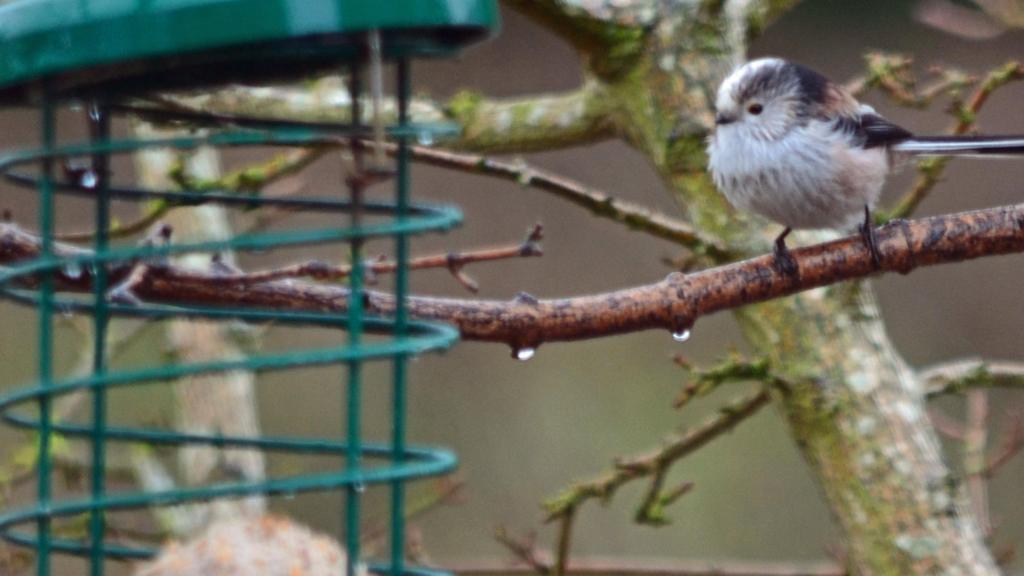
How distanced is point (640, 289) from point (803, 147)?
1.11 m

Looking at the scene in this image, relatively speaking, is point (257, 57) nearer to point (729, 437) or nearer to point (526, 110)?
point (526, 110)

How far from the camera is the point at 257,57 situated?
1689mm

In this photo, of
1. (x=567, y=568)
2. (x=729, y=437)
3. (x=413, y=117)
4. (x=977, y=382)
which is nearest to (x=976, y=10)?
(x=977, y=382)

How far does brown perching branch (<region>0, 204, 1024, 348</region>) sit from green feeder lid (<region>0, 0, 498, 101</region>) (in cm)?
51

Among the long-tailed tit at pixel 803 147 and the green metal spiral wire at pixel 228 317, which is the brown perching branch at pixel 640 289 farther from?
the long-tailed tit at pixel 803 147

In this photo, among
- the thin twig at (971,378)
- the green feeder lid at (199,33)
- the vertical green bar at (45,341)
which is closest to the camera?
the green feeder lid at (199,33)

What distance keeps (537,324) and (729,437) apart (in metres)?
4.58

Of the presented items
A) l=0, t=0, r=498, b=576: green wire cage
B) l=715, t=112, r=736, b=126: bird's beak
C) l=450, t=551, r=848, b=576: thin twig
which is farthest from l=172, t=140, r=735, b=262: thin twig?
l=0, t=0, r=498, b=576: green wire cage

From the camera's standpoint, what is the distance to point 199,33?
1.52 m

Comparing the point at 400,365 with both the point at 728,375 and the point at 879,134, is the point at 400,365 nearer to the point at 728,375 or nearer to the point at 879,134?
the point at 728,375

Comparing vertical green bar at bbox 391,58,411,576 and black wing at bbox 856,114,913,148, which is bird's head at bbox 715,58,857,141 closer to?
black wing at bbox 856,114,913,148

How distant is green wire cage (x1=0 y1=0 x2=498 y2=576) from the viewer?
4.99ft

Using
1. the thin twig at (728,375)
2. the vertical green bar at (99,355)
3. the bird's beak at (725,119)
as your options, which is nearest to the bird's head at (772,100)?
the bird's beak at (725,119)

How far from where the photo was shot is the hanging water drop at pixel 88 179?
1.97m
